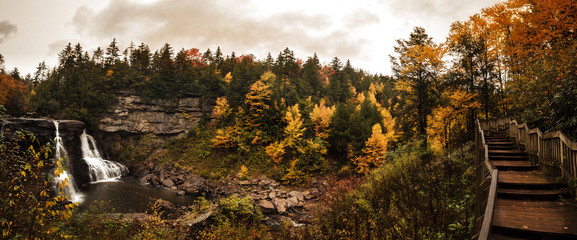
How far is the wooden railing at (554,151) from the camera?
562 centimetres

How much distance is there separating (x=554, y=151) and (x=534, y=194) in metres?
2.07

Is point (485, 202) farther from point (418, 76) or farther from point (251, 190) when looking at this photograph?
point (251, 190)

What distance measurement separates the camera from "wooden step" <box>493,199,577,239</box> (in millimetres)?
4190

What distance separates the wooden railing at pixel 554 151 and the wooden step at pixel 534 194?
49 centimetres

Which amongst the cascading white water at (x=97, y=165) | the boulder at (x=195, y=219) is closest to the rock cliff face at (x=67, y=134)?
the cascading white water at (x=97, y=165)

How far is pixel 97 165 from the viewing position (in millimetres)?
30359

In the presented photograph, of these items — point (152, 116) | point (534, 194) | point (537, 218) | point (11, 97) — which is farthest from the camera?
point (152, 116)

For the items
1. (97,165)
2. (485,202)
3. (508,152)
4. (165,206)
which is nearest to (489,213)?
(485,202)

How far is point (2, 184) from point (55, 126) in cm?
A: 3503

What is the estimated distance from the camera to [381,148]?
25.5m

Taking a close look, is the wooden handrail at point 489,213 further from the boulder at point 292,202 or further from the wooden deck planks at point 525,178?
the boulder at point 292,202

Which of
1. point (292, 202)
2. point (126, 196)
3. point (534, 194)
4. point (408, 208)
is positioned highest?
point (534, 194)

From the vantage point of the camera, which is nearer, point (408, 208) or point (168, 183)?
point (408, 208)

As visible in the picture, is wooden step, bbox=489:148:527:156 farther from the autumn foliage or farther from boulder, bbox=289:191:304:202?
the autumn foliage
